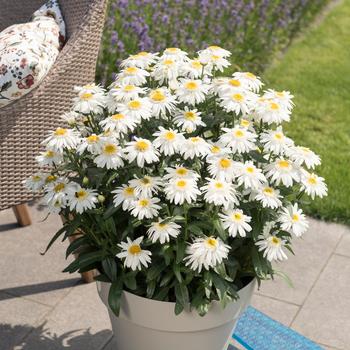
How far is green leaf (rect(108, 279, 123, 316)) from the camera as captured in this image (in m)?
2.03

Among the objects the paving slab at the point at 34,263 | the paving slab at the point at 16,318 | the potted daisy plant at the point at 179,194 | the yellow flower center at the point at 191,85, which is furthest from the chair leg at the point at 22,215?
the yellow flower center at the point at 191,85

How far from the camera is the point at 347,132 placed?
397 centimetres

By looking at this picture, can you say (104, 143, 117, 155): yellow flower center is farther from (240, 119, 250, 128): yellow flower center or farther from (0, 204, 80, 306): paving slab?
(0, 204, 80, 306): paving slab

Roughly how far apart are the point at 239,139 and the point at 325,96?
2536 mm

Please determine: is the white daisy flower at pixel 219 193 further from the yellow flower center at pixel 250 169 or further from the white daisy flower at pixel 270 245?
the white daisy flower at pixel 270 245

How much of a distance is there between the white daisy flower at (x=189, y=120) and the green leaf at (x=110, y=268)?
426mm

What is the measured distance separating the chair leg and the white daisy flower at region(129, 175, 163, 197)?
1.28 metres

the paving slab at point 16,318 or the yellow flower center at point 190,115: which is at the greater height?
the yellow flower center at point 190,115

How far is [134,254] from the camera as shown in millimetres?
1949

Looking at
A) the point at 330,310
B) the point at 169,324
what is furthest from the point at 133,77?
the point at 330,310

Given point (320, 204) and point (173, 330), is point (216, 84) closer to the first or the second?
point (173, 330)

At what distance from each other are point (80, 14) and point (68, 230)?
1.02m

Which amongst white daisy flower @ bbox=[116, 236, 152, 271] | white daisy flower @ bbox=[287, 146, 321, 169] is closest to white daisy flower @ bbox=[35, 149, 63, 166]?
white daisy flower @ bbox=[116, 236, 152, 271]

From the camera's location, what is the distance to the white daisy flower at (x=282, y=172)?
1.99 metres
